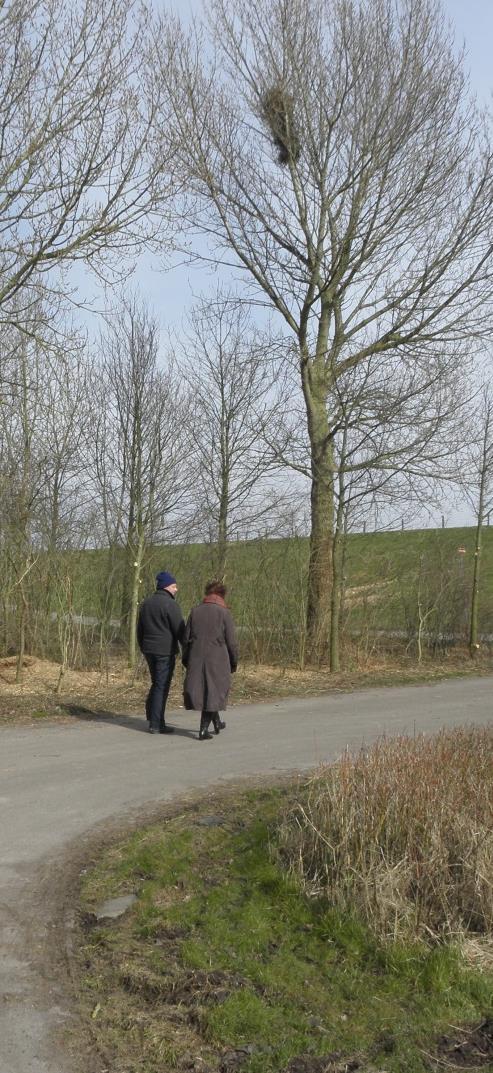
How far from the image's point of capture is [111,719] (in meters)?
12.2

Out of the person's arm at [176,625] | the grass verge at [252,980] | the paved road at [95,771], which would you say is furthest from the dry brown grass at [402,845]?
the person's arm at [176,625]

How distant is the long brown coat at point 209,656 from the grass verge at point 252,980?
4309mm

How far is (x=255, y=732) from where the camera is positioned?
1155 centimetres

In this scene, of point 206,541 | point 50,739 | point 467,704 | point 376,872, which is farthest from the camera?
point 206,541

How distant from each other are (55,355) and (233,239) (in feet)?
28.3

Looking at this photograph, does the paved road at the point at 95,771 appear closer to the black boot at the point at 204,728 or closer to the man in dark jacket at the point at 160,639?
the black boot at the point at 204,728

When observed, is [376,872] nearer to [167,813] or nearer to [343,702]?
[167,813]

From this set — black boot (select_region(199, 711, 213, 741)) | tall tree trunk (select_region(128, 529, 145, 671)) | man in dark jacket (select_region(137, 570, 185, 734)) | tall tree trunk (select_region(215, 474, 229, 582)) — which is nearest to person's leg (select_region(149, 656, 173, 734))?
man in dark jacket (select_region(137, 570, 185, 734))

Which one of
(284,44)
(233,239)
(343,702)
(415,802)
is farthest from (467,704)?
(284,44)

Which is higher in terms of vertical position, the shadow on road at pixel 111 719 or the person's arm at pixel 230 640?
the person's arm at pixel 230 640

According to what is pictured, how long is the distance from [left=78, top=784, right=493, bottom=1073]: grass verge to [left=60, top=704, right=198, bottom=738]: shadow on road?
494 cm

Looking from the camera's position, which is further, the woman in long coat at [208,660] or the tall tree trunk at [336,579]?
the tall tree trunk at [336,579]

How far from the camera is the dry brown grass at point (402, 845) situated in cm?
547

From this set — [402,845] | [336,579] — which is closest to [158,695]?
[402,845]
